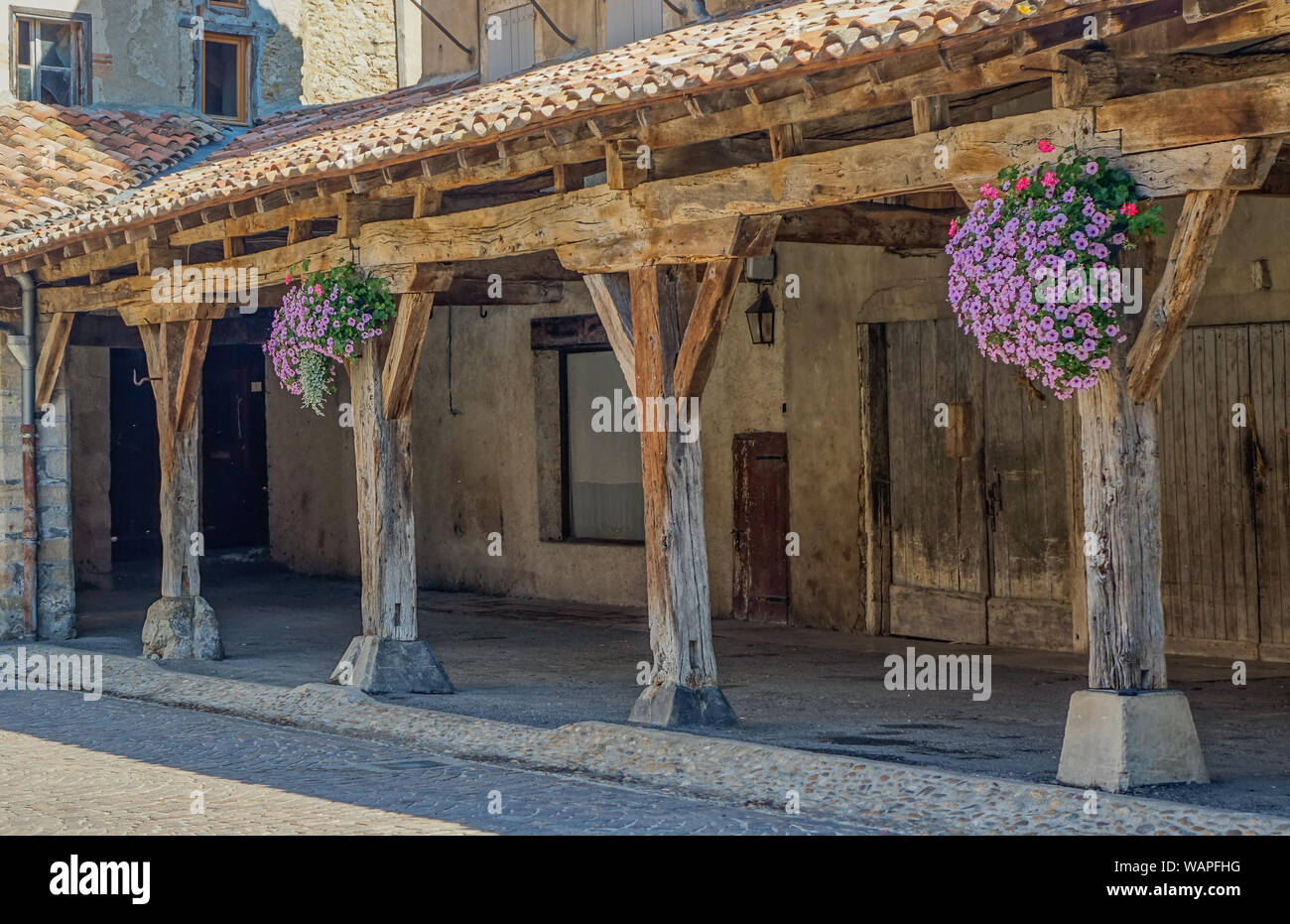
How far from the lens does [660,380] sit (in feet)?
26.9

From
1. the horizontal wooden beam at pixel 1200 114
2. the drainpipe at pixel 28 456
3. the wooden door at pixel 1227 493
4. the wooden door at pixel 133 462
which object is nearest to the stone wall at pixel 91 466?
the wooden door at pixel 133 462

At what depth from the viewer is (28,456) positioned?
13180mm

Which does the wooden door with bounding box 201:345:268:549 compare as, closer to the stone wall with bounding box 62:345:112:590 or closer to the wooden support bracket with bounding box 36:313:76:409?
the stone wall with bounding box 62:345:112:590

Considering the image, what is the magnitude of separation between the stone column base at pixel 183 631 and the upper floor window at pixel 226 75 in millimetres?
8140

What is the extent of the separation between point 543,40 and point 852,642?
6.05 meters

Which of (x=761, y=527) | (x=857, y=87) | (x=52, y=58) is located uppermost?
(x=52, y=58)

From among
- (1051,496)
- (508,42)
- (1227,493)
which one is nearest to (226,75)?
(508,42)

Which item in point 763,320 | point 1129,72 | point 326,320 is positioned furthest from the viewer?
point 763,320

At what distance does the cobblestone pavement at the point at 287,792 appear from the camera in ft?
21.4

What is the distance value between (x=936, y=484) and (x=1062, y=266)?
556 cm

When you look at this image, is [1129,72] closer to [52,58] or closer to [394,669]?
[394,669]

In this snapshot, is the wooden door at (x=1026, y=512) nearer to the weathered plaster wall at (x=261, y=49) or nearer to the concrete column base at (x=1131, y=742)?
the concrete column base at (x=1131, y=742)

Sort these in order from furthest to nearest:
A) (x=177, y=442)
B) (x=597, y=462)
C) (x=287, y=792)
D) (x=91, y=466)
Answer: (x=91, y=466), (x=597, y=462), (x=177, y=442), (x=287, y=792)

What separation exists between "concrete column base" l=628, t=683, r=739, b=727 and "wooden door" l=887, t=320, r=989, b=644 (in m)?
3.52
